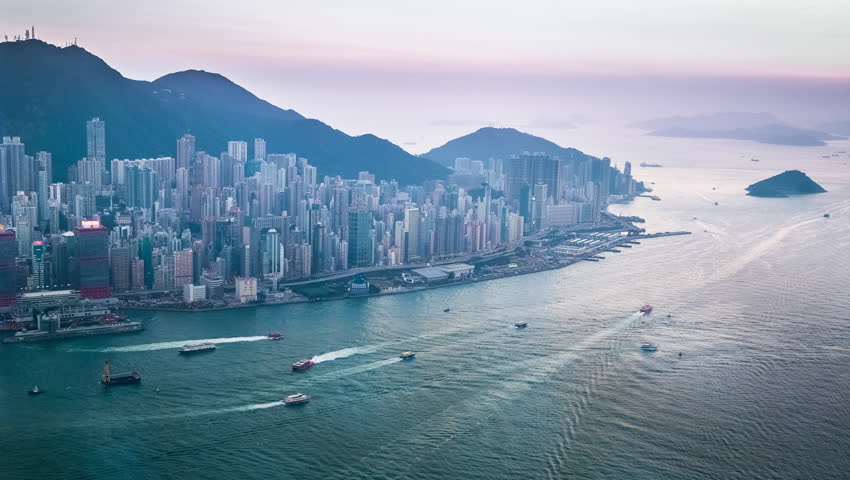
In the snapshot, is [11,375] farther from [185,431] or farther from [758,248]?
[758,248]

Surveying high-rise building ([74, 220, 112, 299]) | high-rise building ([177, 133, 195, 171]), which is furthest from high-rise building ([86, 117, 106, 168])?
high-rise building ([74, 220, 112, 299])

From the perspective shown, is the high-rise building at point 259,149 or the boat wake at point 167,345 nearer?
the boat wake at point 167,345

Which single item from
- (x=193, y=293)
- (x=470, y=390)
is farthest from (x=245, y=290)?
(x=470, y=390)

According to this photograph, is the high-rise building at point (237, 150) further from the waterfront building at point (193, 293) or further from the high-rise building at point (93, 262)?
the waterfront building at point (193, 293)

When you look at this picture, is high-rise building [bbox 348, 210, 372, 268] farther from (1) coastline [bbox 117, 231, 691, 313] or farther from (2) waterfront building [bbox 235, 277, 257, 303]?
(2) waterfront building [bbox 235, 277, 257, 303]

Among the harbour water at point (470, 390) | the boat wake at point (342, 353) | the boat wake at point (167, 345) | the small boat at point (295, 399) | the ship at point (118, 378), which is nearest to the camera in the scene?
the harbour water at point (470, 390)

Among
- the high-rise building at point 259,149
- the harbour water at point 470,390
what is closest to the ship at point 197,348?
the harbour water at point 470,390

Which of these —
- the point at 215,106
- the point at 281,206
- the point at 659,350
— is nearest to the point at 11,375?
the point at 659,350
